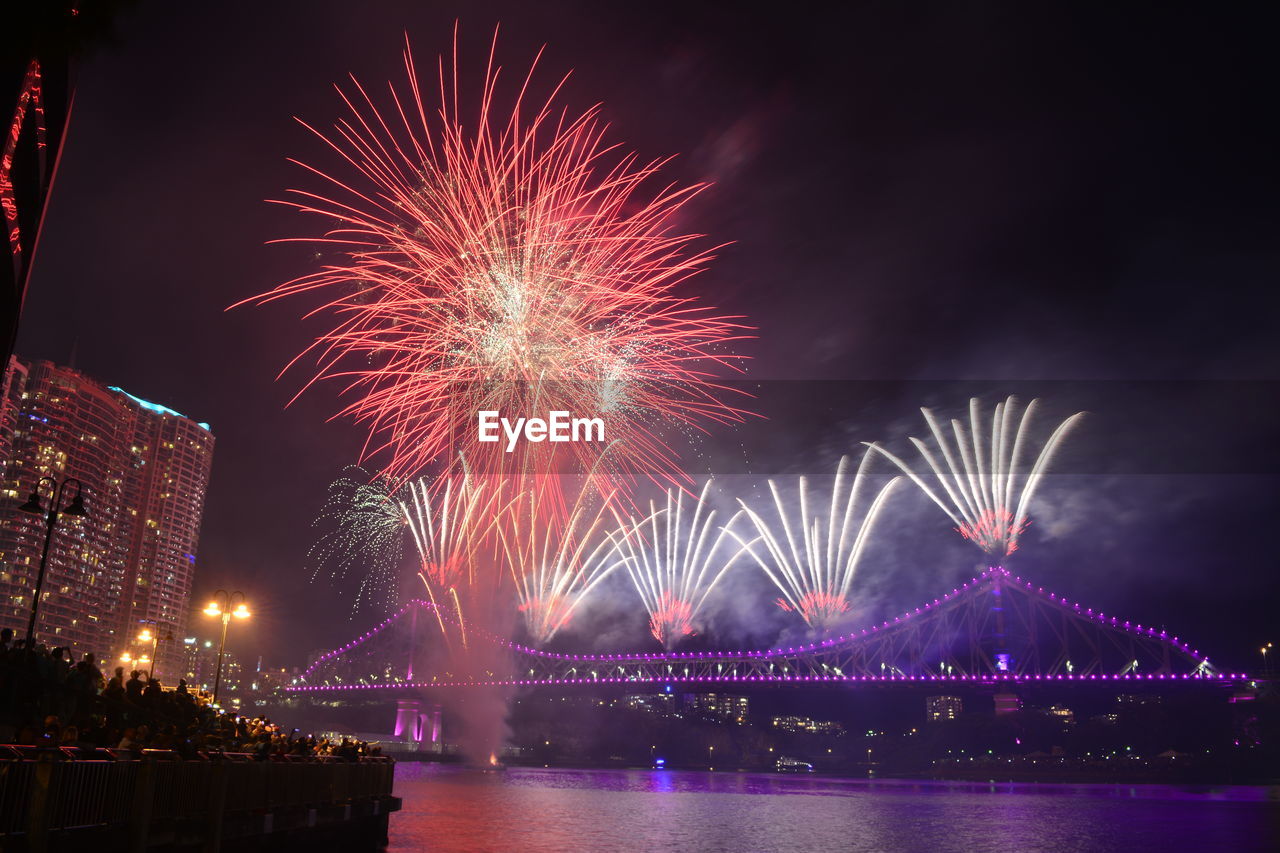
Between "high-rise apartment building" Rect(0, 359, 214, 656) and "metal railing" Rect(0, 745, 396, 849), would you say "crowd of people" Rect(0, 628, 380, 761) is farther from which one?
"high-rise apartment building" Rect(0, 359, 214, 656)

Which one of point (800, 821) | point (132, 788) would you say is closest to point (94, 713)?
point (132, 788)

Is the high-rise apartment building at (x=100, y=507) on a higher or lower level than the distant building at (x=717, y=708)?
higher

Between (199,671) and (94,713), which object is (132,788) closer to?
(94,713)

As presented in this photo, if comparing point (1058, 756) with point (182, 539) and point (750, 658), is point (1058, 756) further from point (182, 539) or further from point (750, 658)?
point (182, 539)

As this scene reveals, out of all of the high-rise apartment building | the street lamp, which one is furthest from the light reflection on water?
the high-rise apartment building

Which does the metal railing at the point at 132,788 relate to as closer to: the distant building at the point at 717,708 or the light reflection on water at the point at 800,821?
the light reflection on water at the point at 800,821

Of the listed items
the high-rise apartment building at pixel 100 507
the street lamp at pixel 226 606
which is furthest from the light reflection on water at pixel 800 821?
the high-rise apartment building at pixel 100 507
